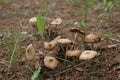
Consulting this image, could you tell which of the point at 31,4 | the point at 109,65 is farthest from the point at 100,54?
the point at 31,4

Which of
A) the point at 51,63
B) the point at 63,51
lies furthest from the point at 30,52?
the point at 63,51

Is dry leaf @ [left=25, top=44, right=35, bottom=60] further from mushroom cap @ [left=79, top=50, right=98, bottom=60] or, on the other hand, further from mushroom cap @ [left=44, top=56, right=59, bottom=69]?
mushroom cap @ [left=79, top=50, right=98, bottom=60]

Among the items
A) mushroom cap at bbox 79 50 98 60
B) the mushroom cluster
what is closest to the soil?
the mushroom cluster

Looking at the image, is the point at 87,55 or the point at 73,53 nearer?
the point at 87,55

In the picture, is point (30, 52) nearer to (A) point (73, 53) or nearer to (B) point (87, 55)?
(A) point (73, 53)

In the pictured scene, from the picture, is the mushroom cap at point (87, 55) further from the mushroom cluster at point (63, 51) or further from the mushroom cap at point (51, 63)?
the mushroom cap at point (51, 63)

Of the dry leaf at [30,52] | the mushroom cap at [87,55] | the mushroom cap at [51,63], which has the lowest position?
the mushroom cap at [51,63]

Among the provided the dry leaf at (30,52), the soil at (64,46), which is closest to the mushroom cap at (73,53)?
the soil at (64,46)

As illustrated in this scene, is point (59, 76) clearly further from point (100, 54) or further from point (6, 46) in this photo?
point (6, 46)
